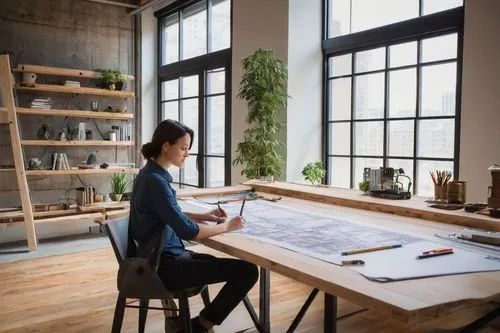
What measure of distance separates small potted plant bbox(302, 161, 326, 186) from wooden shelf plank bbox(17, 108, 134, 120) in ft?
10.9

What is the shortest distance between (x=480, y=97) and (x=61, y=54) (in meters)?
5.73

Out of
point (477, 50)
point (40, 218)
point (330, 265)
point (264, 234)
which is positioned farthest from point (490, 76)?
point (40, 218)

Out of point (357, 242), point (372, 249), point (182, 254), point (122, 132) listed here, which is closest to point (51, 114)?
point (122, 132)

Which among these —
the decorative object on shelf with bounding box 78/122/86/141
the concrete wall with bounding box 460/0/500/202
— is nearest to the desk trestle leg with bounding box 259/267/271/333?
the concrete wall with bounding box 460/0/500/202

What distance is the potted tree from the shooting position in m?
4.85

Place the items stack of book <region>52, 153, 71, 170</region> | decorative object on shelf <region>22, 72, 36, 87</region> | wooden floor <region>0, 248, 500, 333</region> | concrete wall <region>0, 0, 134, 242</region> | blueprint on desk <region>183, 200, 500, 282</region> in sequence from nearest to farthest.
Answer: blueprint on desk <region>183, 200, 500, 282</region>
wooden floor <region>0, 248, 500, 333</region>
decorative object on shelf <region>22, 72, 36, 87</region>
stack of book <region>52, 153, 71, 170</region>
concrete wall <region>0, 0, 134, 242</region>

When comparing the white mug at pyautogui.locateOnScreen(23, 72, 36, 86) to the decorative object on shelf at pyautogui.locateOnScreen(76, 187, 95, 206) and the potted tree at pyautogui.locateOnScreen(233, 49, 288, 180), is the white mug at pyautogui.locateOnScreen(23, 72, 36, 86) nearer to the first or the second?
the decorative object on shelf at pyautogui.locateOnScreen(76, 187, 95, 206)

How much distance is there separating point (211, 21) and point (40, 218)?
352 cm

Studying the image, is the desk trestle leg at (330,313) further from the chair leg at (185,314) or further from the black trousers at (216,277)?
the chair leg at (185,314)

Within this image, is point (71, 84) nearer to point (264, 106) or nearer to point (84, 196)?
point (84, 196)

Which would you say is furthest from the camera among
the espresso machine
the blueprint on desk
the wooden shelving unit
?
the wooden shelving unit

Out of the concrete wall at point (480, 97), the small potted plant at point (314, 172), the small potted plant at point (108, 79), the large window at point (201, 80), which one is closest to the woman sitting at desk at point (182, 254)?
the concrete wall at point (480, 97)

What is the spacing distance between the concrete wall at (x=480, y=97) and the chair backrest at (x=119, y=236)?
2727mm

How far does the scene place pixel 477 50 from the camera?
369 centimetres
